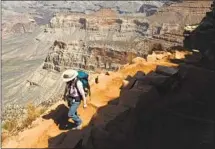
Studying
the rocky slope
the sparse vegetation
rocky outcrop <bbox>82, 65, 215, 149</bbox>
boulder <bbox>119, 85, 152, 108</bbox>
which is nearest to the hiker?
the rocky slope

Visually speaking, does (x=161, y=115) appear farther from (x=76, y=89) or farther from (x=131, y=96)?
(x=76, y=89)

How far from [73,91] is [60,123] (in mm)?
1131

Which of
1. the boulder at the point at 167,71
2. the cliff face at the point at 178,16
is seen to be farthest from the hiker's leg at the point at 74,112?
the cliff face at the point at 178,16

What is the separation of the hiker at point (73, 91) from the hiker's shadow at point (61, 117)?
40 centimetres

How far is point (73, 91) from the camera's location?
29.6 feet

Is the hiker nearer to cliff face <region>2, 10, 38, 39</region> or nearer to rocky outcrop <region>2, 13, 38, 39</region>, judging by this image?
cliff face <region>2, 10, 38, 39</region>

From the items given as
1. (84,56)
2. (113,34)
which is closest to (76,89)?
(84,56)

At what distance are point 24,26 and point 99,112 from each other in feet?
510

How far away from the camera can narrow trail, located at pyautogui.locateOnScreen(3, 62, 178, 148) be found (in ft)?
28.8

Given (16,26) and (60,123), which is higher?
(60,123)

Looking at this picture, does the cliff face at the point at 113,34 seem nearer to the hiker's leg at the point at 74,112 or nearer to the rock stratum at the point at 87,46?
the rock stratum at the point at 87,46

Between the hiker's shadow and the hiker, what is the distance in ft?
1.31

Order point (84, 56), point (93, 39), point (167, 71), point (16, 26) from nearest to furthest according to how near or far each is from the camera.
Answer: point (167, 71), point (84, 56), point (93, 39), point (16, 26)

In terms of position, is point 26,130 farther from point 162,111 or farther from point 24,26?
point 24,26
